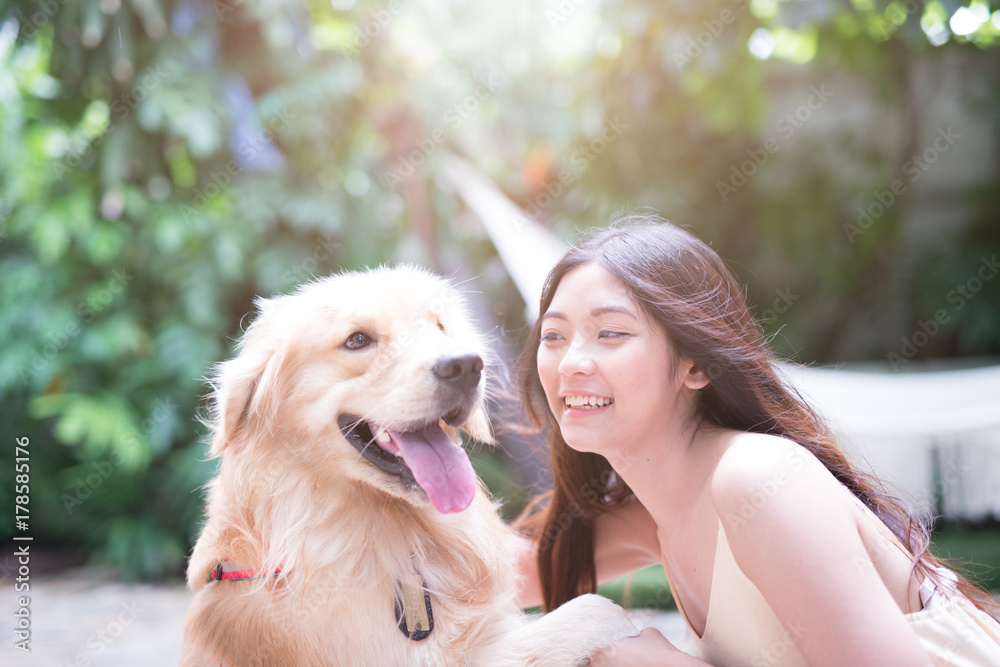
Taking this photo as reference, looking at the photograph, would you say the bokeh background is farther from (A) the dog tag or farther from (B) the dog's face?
(A) the dog tag

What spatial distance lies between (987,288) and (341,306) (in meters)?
5.54

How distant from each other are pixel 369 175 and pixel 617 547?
10.7ft

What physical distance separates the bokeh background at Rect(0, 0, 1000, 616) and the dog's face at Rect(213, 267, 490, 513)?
1.30m

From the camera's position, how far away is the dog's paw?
1.40 metres

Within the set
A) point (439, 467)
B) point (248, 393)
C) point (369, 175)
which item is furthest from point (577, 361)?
point (369, 175)

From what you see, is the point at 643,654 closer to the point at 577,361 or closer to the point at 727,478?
the point at 727,478

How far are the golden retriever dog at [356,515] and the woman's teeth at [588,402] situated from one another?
0.24 meters

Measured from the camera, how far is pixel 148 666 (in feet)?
8.77

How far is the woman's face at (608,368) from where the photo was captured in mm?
1380

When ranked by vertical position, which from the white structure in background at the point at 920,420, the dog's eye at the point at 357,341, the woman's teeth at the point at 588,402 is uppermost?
the dog's eye at the point at 357,341

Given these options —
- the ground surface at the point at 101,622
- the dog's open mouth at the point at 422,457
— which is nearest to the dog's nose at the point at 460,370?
the dog's open mouth at the point at 422,457

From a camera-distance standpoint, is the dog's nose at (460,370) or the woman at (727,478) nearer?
the woman at (727,478)

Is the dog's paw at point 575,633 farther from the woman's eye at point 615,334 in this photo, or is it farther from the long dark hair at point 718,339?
the woman's eye at point 615,334

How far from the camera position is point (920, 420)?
341 centimetres
